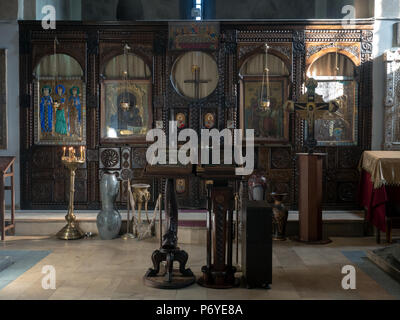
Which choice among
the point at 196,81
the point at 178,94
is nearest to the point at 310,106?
the point at 196,81

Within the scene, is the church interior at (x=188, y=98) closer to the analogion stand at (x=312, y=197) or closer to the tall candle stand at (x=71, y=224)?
the tall candle stand at (x=71, y=224)

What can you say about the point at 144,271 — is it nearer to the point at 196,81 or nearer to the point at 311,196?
the point at 311,196

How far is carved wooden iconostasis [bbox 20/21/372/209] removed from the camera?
712cm

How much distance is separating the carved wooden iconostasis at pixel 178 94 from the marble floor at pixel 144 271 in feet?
4.43

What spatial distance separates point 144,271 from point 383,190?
3.17 meters

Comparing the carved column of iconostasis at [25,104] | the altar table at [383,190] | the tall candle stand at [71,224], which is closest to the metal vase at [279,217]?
the altar table at [383,190]

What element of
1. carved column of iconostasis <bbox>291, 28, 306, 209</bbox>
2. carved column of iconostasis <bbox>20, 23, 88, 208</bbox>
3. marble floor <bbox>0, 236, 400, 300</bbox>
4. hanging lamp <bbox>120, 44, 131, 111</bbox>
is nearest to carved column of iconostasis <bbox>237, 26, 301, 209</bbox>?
carved column of iconostasis <bbox>291, 28, 306, 209</bbox>

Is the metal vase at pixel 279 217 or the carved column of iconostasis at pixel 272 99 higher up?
the carved column of iconostasis at pixel 272 99

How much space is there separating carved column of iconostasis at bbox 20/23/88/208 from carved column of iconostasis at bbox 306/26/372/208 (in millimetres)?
3639

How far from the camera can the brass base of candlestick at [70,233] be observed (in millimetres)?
6090

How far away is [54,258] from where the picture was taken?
516cm

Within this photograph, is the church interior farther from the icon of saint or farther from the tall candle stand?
the tall candle stand

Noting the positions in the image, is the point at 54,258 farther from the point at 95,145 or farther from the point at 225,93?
the point at 225,93
